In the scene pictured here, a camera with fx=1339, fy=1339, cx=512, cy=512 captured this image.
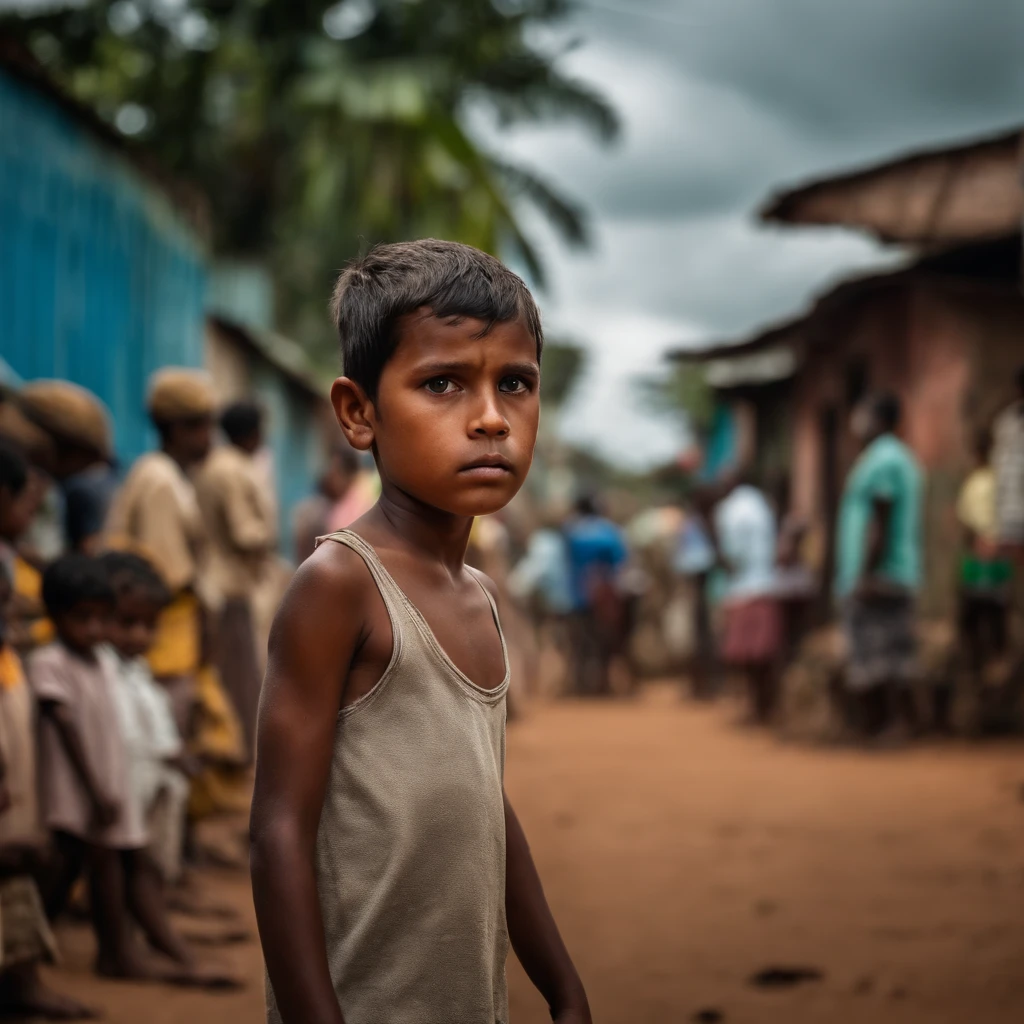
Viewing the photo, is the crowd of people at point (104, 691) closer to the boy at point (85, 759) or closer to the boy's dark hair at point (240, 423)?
the boy at point (85, 759)

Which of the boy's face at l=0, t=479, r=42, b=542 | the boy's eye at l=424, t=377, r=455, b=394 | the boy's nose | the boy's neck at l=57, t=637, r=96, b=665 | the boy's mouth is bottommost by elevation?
the boy's neck at l=57, t=637, r=96, b=665

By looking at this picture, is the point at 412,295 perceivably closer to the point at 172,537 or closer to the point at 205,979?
the point at 205,979

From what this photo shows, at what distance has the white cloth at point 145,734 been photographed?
4305mm

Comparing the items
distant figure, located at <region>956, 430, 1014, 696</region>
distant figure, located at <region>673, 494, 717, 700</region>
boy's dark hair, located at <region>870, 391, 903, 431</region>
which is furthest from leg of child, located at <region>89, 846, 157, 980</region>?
distant figure, located at <region>673, 494, 717, 700</region>

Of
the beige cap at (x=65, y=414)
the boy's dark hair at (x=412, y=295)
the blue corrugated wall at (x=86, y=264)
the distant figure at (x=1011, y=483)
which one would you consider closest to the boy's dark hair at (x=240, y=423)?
the beige cap at (x=65, y=414)

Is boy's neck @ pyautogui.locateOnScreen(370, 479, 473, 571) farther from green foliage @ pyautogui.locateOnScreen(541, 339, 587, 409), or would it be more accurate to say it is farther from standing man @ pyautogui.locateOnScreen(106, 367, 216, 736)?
green foliage @ pyautogui.locateOnScreen(541, 339, 587, 409)

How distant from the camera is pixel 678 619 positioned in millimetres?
15047

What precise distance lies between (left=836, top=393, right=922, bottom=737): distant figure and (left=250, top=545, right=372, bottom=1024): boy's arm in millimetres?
7009

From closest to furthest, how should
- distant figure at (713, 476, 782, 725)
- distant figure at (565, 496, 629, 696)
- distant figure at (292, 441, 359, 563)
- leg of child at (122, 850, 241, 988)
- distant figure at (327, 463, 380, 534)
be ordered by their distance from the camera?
1. leg of child at (122, 850, 241, 988)
2. distant figure at (327, 463, 380, 534)
3. distant figure at (292, 441, 359, 563)
4. distant figure at (713, 476, 782, 725)
5. distant figure at (565, 496, 629, 696)

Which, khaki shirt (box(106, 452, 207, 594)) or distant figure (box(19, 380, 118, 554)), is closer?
distant figure (box(19, 380, 118, 554))

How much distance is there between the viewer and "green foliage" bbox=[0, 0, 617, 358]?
15586 millimetres

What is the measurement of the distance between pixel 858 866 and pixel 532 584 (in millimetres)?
8832

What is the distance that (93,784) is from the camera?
12.4 ft

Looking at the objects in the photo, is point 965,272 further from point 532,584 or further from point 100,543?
point 100,543
